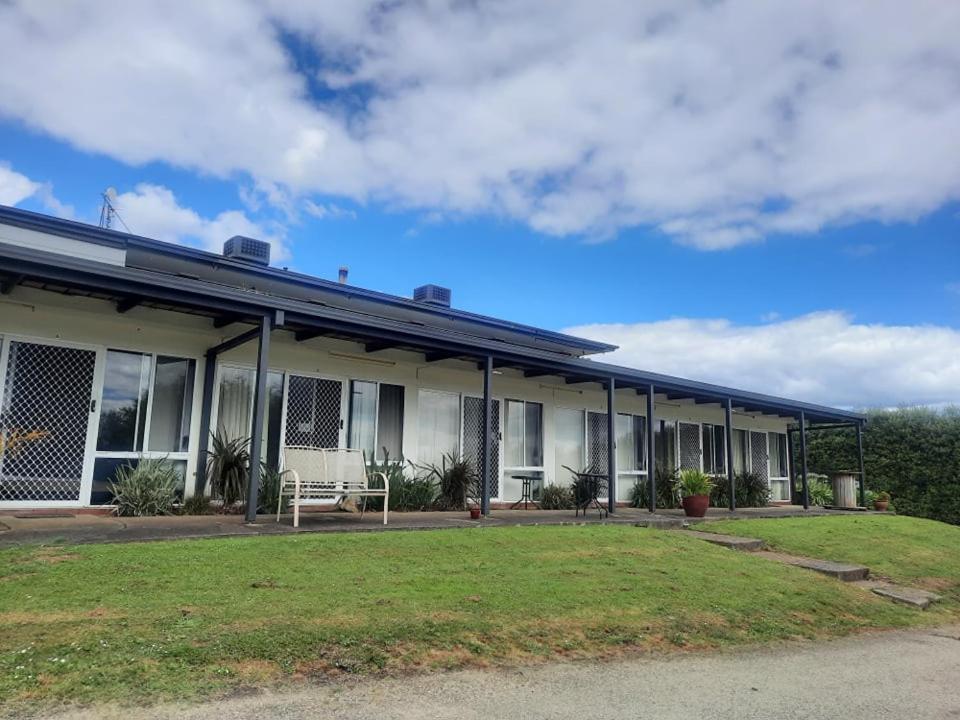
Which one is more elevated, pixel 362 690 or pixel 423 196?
pixel 423 196

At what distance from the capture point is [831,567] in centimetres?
789

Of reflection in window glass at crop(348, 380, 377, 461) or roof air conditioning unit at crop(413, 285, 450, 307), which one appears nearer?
reflection in window glass at crop(348, 380, 377, 461)

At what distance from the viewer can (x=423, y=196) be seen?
1608 cm

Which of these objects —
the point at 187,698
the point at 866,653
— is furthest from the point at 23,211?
the point at 866,653

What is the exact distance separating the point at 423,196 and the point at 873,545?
38.0ft

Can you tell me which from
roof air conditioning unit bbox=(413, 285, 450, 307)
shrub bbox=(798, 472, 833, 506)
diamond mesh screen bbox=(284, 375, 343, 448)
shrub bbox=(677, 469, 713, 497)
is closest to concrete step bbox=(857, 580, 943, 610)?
shrub bbox=(677, 469, 713, 497)

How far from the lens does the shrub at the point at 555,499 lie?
13.1 meters

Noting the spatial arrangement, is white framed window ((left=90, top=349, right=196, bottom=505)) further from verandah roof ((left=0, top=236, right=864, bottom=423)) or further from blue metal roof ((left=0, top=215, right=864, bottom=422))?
blue metal roof ((left=0, top=215, right=864, bottom=422))

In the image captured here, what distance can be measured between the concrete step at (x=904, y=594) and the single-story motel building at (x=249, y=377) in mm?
4564

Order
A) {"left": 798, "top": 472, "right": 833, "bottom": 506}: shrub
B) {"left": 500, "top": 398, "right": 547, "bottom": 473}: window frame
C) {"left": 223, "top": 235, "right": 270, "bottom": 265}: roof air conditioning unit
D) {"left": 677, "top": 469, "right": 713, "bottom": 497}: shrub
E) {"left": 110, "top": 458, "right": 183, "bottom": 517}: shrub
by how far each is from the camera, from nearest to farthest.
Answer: {"left": 110, "top": 458, "right": 183, "bottom": 517}: shrub < {"left": 677, "top": 469, "right": 713, "bottom": 497}: shrub < {"left": 500, "top": 398, "right": 547, "bottom": 473}: window frame < {"left": 223, "top": 235, "right": 270, "bottom": 265}: roof air conditioning unit < {"left": 798, "top": 472, "right": 833, "bottom": 506}: shrub

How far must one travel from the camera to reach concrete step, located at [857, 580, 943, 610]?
22.3ft

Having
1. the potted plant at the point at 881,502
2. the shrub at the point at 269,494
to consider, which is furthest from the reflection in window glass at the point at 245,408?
the potted plant at the point at 881,502

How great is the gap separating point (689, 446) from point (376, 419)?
9.49 m

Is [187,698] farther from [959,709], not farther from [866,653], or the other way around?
[866,653]
